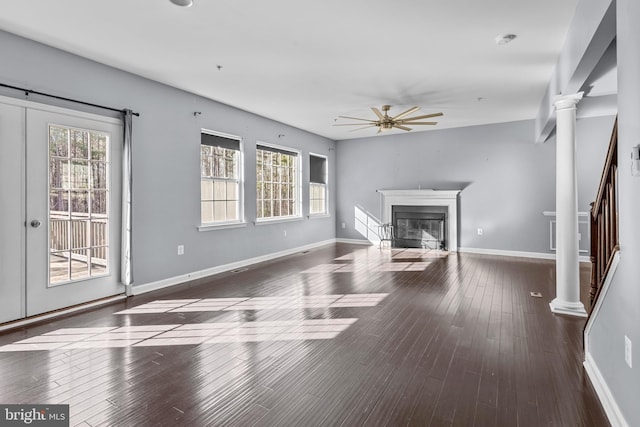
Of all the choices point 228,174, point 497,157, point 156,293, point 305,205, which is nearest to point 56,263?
point 156,293

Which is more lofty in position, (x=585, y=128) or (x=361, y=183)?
(x=585, y=128)

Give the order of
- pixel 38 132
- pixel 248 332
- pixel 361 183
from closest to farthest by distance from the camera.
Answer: pixel 248 332, pixel 38 132, pixel 361 183

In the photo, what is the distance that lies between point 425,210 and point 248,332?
580cm

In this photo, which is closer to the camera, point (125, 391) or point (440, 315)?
point (125, 391)

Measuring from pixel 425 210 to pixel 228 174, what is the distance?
4531 mm

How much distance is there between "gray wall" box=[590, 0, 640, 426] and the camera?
165cm

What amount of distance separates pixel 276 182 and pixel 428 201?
3.50m

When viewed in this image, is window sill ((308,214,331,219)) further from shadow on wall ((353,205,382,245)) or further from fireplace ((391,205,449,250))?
fireplace ((391,205,449,250))

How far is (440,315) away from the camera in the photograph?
11.8 feet

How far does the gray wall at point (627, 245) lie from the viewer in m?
1.65

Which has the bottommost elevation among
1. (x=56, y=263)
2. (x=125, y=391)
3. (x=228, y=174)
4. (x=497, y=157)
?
(x=125, y=391)

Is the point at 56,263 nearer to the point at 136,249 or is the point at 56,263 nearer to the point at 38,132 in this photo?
the point at 136,249

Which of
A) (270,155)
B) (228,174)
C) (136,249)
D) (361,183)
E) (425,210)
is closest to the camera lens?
(136,249)

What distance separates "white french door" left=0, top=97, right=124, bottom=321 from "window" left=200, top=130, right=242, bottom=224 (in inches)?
56.7
